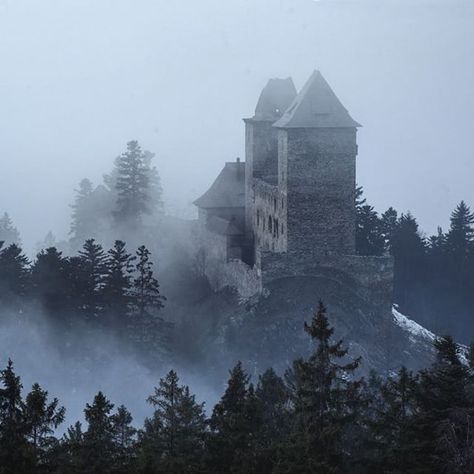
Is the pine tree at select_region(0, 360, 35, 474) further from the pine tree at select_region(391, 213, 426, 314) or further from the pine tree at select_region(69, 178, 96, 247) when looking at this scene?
the pine tree at select_region(69, 178, 96, 247)

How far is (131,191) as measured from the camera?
2630 inches

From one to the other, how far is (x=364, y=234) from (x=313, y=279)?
6.84 m

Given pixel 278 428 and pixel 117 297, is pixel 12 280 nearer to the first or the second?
pixel 117 297

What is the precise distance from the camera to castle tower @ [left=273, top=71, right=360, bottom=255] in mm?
51500

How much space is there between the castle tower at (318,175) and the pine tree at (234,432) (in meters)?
20.4

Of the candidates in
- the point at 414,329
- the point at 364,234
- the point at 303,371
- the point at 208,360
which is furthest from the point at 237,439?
the point at 364,234

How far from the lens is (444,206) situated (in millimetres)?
131500

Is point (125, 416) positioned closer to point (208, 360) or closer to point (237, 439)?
point (237, 439)

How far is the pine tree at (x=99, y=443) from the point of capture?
28.6 meters

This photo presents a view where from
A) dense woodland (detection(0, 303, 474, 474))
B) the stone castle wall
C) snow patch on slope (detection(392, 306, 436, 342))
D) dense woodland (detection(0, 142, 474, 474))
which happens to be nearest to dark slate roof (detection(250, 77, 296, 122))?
the stone castle wall

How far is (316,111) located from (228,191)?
929 cm

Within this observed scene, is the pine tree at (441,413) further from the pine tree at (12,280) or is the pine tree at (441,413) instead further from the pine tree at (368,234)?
the pine tree at (368,234)

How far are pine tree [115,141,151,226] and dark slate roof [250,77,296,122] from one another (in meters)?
10.0

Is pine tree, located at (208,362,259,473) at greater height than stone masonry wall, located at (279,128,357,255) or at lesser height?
lesser
